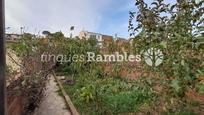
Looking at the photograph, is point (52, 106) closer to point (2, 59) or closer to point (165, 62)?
point (165, 62)

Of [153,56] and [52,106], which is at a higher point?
[153,56]

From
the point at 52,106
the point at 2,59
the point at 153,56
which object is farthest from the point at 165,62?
the point at 52,106

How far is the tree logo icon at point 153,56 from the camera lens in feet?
11.3

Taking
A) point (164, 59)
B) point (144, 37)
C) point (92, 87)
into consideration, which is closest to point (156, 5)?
point (144, 37)

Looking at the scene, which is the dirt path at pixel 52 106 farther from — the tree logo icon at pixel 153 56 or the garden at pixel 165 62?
the tree logo icon at pixel 153 56

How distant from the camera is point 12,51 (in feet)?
22.3

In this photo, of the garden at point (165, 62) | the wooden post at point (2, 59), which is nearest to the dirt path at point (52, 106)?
the garden at point (165, 62)

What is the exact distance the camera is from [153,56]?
350 centimetres

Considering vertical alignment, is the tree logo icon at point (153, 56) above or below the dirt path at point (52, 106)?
above

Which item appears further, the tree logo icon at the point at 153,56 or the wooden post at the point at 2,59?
the tree logo icon at the point at 153,56

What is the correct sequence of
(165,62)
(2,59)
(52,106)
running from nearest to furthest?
1. (2,59)
2. (165,62)
3. (52,106)

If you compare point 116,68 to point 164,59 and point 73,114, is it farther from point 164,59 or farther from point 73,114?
point 164,59

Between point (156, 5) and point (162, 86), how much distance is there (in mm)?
1097

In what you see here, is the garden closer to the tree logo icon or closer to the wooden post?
the tree logo icon
